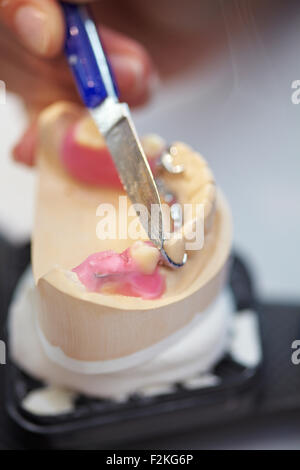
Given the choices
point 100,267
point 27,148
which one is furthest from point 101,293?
point 27,148

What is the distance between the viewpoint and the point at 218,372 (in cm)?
67

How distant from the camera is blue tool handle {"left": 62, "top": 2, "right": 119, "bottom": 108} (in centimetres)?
63

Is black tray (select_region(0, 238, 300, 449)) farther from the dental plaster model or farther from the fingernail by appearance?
the fingernail

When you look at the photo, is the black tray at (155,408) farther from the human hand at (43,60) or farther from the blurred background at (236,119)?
the human hand at (43,60)

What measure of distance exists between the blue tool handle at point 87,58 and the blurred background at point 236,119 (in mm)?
109

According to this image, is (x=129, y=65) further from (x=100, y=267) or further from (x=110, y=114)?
(x=100, y=267)

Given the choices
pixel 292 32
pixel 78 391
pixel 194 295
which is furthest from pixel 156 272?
pixel 292 32

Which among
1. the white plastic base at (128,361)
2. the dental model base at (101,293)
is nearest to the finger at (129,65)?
the dental model base at (101,293)

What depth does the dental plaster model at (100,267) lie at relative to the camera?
1.74ft

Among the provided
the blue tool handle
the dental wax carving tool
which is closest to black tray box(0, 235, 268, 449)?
the dental wax carving tool

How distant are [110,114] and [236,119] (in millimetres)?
194

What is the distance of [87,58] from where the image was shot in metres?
0.65
